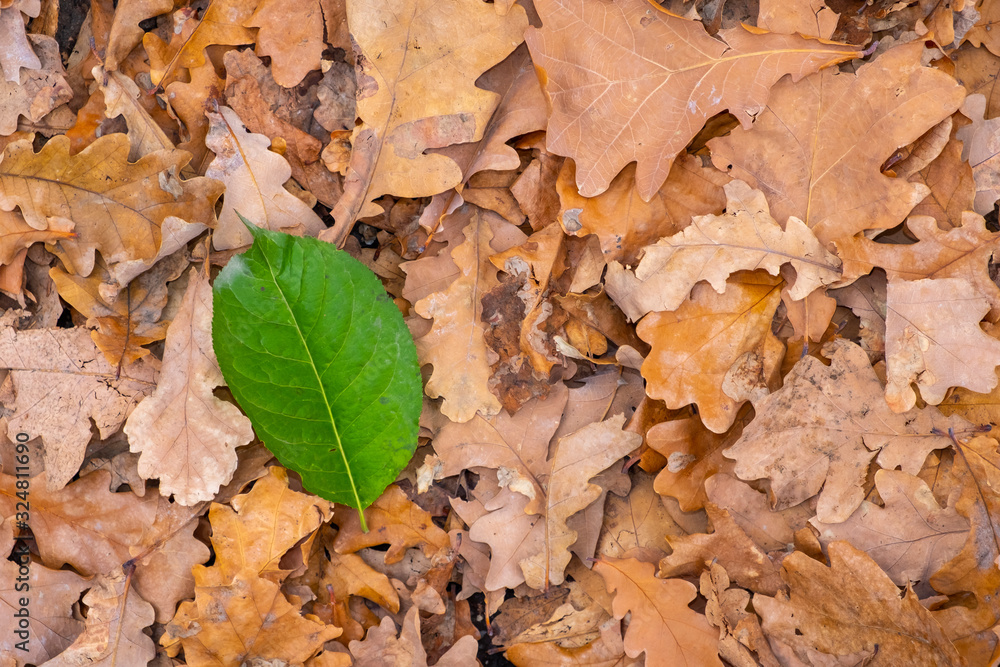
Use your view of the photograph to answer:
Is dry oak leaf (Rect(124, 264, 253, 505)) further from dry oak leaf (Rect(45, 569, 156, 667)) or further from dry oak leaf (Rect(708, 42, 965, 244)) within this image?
dry oak leaf (Rect(708, 42, 965, 244))

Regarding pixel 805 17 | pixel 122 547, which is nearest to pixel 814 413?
pixel 805 17

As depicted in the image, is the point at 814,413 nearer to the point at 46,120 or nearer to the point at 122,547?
the point at 122,547

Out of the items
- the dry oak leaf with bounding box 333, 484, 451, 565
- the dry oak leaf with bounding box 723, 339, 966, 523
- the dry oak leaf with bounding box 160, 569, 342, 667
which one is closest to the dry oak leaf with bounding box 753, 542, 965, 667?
the dry oak leaf with bounding box 723, 339, 966, 523

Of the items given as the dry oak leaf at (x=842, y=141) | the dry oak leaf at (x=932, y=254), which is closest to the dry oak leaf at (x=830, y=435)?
the dry oak leaf at (x=932, y=254)

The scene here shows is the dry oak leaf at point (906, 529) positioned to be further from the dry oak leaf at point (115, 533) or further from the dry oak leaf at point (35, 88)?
the dry oak leaf at point (35, 88)

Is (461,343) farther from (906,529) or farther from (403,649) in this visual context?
(906,529)

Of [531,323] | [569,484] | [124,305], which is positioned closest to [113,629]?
[124,305]
